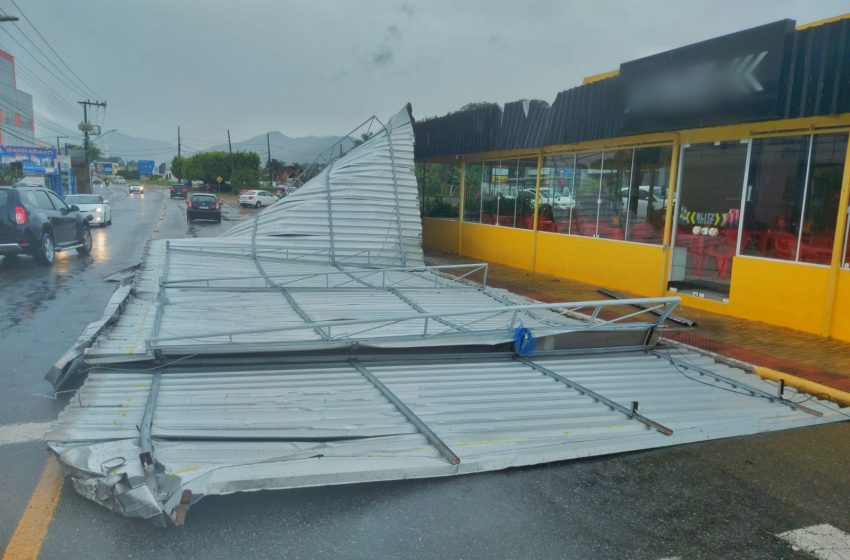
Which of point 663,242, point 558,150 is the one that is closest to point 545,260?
point 558,150

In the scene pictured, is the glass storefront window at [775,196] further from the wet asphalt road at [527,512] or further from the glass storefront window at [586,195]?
the wet asphalt road at [527,512]

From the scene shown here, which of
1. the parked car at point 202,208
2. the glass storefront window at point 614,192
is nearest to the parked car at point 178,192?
the parked car at point 202,208

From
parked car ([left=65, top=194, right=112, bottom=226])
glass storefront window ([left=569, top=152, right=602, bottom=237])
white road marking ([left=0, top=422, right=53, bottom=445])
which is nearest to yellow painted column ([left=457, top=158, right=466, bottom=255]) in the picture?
glass storefront window ([left=569, top=152, right=602, bottom=237])

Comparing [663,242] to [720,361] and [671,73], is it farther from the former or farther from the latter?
[720,361]

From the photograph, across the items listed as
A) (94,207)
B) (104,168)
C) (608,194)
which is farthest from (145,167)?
(608,194)

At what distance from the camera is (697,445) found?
4.75 meters

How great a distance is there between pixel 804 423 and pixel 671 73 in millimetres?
6791

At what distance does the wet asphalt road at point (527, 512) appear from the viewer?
3295mm

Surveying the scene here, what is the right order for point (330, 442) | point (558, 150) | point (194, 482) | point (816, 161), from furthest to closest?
1. point (558, 150)
2. point (816, 161)
3. point (330, 442)
4. point (194, 482)

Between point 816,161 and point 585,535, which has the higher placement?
point 816,161

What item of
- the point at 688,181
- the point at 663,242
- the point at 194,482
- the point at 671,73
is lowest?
the point at 194,482

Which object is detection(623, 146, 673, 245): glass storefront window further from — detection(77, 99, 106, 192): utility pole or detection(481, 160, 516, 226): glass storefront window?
detection(77, 99, 106, 192): utility pole

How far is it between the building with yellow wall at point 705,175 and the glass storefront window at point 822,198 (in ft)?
0.05

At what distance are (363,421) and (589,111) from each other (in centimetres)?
969
